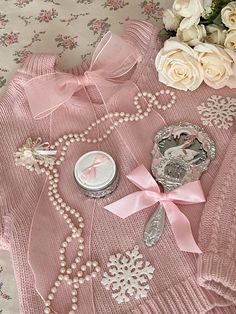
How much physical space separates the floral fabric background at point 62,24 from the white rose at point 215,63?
242 mm

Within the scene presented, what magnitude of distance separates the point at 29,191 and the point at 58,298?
0.58ft

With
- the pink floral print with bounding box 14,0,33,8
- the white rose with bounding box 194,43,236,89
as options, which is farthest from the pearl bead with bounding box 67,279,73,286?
the pink floral print with bounding box 14,0,33,8

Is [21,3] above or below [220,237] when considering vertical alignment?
above

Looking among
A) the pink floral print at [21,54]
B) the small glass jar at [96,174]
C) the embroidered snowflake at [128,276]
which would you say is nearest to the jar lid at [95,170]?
the small glass jar at [96,174]

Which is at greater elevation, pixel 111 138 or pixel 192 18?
pixel 192 18

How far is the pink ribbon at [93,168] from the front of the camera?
2.80ft

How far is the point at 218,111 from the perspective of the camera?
941 millimetres

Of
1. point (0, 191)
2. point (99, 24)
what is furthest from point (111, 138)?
point (99, 24)

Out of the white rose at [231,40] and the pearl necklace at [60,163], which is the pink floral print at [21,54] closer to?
the pearl necklace at [60,163]

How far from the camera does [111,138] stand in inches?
37.0

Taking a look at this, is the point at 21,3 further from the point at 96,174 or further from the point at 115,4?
the point at 96,174

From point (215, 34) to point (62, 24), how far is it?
35 centimetres

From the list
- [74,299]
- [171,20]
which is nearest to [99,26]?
[171,20]

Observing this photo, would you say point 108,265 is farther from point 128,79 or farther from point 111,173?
point 128,79
